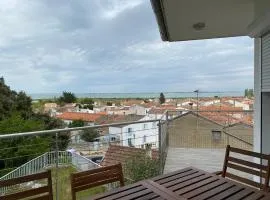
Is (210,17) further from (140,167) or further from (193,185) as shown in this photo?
(193,185)

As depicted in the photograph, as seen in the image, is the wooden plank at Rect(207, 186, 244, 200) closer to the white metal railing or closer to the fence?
the fence

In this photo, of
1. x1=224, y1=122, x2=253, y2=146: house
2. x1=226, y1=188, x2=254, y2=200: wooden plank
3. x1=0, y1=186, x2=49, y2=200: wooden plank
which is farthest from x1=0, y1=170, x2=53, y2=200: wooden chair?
x1=224, y1=122, x2=253, y2=146: house

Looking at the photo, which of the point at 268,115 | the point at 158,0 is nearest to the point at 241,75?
the point at 268,115

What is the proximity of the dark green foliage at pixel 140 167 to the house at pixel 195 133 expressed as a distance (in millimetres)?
2121

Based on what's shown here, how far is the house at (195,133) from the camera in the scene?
651cm

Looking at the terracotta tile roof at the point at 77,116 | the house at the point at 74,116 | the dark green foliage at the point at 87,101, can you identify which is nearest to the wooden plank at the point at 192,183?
the terracotta tile roof at the point at 77,116

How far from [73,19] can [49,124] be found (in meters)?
10.4

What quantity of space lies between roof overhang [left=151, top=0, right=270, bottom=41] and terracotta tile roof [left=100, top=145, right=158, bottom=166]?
1.73 metres

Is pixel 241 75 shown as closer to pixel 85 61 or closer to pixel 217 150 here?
pixel 217 150

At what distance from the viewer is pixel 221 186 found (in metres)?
2.21

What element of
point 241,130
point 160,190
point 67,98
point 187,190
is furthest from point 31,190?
point 67,98

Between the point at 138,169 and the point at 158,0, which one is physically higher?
the point at 158,0

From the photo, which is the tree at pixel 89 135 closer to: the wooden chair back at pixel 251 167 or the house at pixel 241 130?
the wooden chair back at pixel 251 167

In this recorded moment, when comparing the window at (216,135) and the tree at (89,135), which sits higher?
the tree at (89,135)
